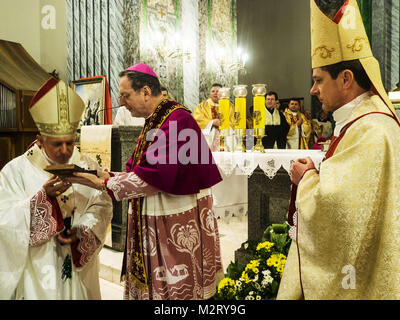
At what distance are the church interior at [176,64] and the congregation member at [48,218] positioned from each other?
0.26 ft

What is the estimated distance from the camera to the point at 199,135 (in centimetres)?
201

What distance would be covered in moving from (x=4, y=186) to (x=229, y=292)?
1312mm

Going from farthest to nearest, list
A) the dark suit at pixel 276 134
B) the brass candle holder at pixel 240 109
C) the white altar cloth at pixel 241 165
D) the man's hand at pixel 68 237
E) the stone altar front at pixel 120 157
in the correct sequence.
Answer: the dark suit at pixel 276 134
the stone altar front at pixel 120 157
the brass candle holder at pixel 240 109
the white altar cloth at pixel 241 165
the man's hand at pixel 68 237

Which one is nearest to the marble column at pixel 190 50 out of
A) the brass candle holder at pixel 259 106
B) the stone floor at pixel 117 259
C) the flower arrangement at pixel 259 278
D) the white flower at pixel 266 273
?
the stone floor at pixel 117 259

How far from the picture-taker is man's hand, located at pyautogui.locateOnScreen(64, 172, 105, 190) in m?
1.35

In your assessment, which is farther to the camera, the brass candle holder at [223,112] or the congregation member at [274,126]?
the congregation member at [274,126]

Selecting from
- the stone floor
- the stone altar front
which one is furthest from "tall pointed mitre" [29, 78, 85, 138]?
the stone altar front

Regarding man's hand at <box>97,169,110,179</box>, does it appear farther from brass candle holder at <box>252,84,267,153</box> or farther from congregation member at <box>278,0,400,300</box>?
brass candle holder at <box>252,84,267,153</box>

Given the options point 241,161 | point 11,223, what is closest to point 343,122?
point 11,223

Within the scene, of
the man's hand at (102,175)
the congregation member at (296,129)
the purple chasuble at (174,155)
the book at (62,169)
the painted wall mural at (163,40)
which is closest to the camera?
the book at (62,169)

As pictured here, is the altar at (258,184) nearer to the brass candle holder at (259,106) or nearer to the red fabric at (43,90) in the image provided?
the brass candle holder at (259,106)

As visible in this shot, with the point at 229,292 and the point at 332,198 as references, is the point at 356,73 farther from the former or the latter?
the point at 229,292

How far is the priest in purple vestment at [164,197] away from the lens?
1831 mm

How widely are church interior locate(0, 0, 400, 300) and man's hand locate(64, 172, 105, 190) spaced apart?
0.76 feet
